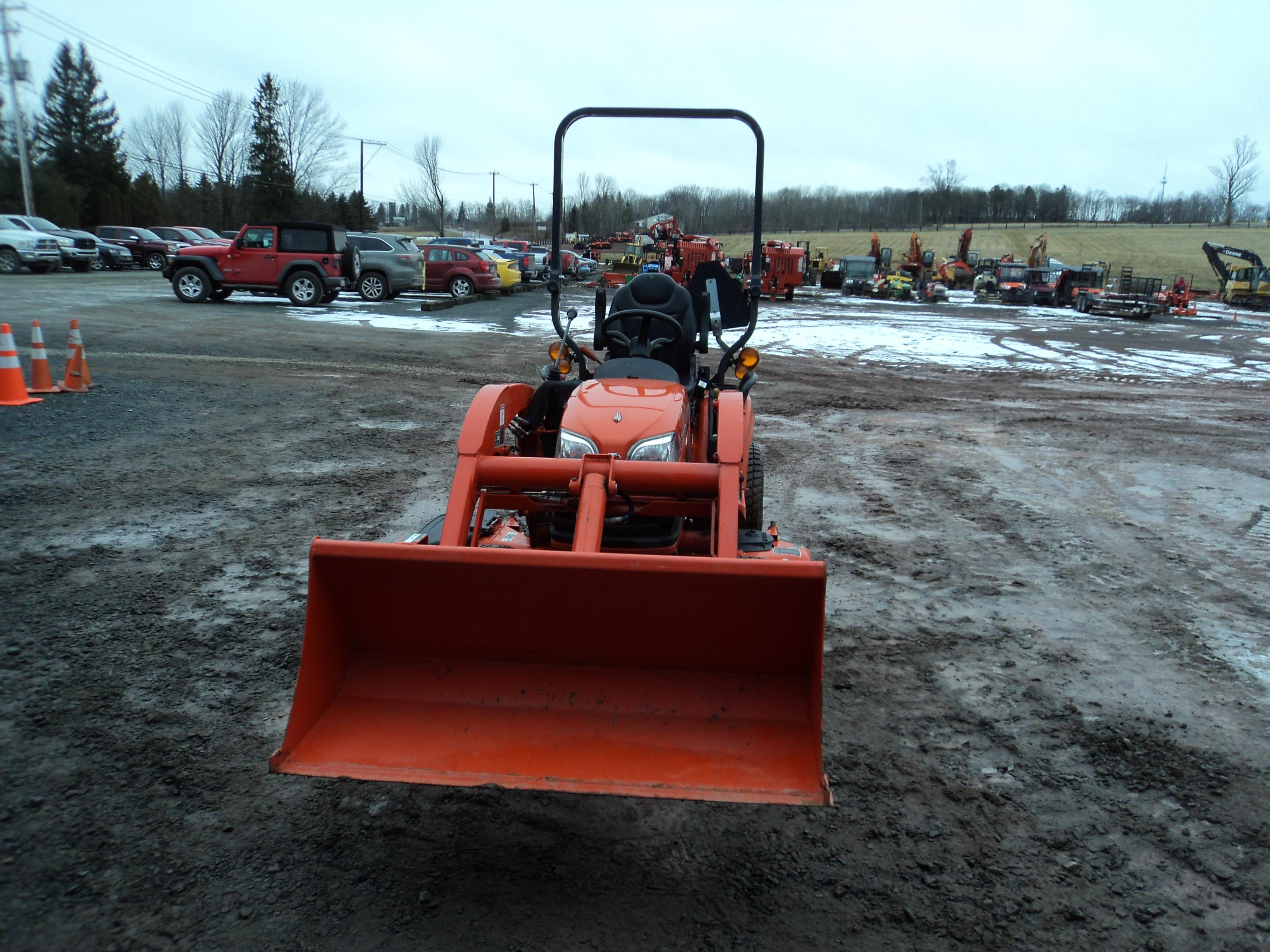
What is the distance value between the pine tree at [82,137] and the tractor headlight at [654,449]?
52341 millimetres

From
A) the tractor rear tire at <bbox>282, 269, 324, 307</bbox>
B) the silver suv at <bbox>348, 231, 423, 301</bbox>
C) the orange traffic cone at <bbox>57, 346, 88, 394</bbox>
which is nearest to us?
the orange traffic cone at <bbox>57, 346, 88, 394</bbox>

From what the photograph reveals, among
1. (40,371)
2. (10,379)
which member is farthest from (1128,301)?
(10,379)

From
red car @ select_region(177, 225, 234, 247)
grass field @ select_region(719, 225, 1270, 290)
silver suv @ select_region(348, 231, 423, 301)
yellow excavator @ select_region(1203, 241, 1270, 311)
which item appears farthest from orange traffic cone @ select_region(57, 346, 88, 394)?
grass field @ select_region(719, 225, 1270, 290)

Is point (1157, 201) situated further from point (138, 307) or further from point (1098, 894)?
point (1098, 894)

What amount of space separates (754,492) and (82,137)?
63.5 metres

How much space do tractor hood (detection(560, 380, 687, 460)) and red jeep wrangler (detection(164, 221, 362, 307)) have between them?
16910 mm

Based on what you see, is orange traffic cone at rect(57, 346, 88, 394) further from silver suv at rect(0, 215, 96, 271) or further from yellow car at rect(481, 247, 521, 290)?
silver suv at rect(0, 215, 96, 271)

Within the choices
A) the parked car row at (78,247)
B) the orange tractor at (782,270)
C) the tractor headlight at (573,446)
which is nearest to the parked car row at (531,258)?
the orange tractor at (782,270)

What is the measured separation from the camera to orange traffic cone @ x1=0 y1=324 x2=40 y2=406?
347 inches

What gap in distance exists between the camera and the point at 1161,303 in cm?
3325

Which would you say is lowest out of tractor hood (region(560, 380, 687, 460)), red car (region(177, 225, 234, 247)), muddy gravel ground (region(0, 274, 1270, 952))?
muddy gravel ground (region(0, 274, 1270, 952))

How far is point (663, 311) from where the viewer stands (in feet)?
15.8

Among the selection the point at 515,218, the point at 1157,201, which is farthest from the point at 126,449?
the point at 1157,201

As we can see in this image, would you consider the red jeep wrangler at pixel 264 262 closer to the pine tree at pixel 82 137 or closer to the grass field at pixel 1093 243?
the pine tree at pixel 82 137
